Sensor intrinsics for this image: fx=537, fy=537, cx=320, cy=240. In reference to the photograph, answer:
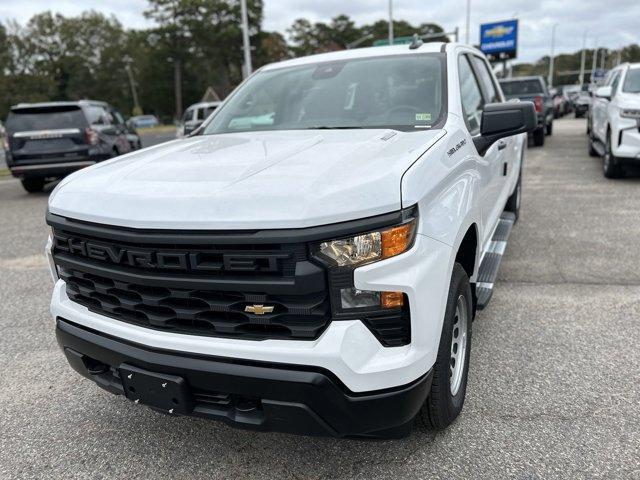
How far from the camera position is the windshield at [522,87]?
48.9 feet

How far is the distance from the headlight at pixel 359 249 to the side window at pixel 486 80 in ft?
9.14

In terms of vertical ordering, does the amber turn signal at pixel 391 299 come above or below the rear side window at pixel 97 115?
below

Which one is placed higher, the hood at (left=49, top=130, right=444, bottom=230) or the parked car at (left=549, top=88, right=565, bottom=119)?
the hood at (left=49, top=130, right=444, bottom=230)

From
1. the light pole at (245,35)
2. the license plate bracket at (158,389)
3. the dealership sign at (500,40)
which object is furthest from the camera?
the dealership sign at (500,40)

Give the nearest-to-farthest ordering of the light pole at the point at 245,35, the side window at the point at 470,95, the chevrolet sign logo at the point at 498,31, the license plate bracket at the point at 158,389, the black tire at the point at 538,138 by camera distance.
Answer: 1. the license plate bracket at the point at 158,389
2. the side window at the point at 470,95
3. the black tire at the point at 538,138
4. the light pole at the point at 245,35
5. the chevrolet sign logo at the point at 498,31

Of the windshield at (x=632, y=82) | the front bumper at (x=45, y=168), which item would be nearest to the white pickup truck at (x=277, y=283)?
the windshield at (x=632, y=82)

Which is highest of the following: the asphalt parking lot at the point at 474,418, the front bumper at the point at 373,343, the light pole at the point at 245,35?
the light pole at the point at 245,35

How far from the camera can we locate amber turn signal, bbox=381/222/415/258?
1.86m

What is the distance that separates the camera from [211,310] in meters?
2.00

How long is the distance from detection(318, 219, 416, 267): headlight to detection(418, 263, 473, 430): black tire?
0.48 m

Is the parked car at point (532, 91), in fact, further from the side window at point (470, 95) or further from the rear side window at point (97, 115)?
the side window at point (470, 95)

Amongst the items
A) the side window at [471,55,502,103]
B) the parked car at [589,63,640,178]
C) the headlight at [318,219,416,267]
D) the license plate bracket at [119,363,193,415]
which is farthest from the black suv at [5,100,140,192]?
the headlight at [318,219,416,267]

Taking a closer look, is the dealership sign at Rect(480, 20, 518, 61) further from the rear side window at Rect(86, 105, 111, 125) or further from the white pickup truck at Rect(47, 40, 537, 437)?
the white pickup truck at Rect(47, 40, 537, 437)

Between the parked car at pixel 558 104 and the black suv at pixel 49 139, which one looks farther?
the parked car at pixel 558 104
